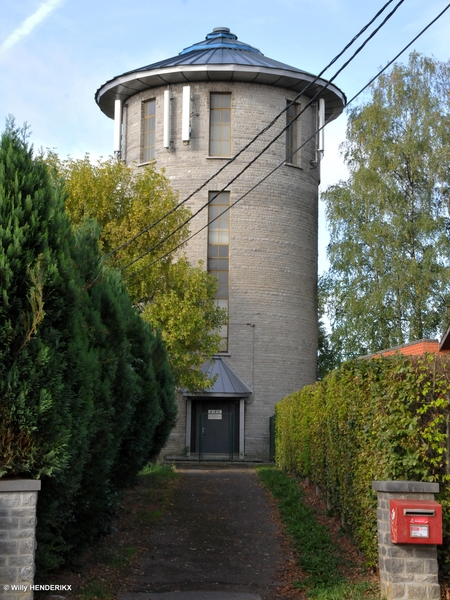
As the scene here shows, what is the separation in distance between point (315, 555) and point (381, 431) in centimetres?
272

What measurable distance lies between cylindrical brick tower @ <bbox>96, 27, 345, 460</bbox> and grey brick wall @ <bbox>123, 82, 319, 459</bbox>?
0.14 ft

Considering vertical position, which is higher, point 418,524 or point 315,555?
point 418,524

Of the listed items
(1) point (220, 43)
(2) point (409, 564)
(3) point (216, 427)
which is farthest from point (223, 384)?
(2) point (409, 564)

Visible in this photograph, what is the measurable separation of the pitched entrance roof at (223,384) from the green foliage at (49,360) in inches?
934

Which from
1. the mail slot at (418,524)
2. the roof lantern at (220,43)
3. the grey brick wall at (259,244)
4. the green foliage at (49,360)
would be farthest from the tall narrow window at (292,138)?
the mail slot at (418,524)

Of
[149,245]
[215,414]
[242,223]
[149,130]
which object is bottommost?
[215,414]

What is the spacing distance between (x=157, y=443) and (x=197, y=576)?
9.38 m

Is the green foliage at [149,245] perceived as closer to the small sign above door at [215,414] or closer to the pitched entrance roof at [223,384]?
the pitched entrance roof at [223,384]

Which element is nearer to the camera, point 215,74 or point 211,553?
point 211,553

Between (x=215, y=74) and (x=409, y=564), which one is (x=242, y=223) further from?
(x=409, y=564)

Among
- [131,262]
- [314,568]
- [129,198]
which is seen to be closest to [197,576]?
[314,568]

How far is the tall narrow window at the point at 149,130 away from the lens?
3691 centimetres

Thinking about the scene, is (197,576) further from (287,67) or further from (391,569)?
(287,67)

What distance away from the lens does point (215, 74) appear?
35.2m
